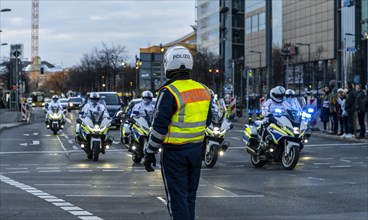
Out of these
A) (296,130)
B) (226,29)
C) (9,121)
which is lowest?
(9,121)

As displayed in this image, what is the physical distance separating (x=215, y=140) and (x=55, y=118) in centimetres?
1798

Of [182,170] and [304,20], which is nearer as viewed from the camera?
[182,170]

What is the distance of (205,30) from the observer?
5143 inches

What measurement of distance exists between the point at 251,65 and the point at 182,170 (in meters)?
101

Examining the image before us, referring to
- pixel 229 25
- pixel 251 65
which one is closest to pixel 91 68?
pixel 251 65

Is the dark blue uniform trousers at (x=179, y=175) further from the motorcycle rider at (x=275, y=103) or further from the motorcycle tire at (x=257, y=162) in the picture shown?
the motorcycle tire at (x=257, y=162)

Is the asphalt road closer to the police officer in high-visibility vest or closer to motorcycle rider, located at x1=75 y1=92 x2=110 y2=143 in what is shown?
motorcycle rider, located at x1=75 y1=92 x2=110 y2=143

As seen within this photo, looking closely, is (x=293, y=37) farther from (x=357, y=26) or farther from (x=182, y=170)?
(x=182, y=170)

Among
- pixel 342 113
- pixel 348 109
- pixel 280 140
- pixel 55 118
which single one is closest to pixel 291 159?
pixel 280 140

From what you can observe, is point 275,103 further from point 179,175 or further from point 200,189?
point 179,175

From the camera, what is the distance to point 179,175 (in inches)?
262

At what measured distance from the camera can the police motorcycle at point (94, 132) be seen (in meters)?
19.0

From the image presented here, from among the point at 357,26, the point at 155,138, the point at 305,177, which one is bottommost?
the point at 305,177

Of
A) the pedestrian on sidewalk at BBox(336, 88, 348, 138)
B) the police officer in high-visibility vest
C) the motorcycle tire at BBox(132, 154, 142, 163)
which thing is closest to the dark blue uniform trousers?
the police officer in high-visibility vest
